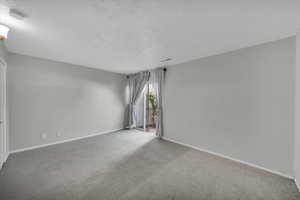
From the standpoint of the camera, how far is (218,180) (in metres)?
2.00

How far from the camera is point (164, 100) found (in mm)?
4070

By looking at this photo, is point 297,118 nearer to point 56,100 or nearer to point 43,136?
point 56,100

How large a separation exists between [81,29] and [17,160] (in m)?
2.89

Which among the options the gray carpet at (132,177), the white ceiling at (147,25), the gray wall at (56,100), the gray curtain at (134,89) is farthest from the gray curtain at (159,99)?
the gray wall at (56,100)

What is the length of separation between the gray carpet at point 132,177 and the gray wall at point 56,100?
0.62 meters

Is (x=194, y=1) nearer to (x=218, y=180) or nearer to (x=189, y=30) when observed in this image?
(x=189, y=30)

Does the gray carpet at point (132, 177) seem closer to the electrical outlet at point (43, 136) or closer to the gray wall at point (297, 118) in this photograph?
the gray wall at point (297, 118)

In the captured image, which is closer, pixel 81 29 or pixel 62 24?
pixel 62 24

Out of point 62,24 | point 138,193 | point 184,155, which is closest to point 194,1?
point 62,24

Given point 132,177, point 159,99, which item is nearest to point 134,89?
point 159,99

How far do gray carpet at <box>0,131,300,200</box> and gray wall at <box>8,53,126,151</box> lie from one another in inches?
24.4

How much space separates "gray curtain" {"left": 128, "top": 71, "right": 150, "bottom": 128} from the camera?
479cm

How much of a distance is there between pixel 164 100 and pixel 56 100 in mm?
3144

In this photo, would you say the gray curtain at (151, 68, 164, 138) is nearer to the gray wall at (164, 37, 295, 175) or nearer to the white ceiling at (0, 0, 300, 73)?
the gray wall at (164, 37, 295, 175)
